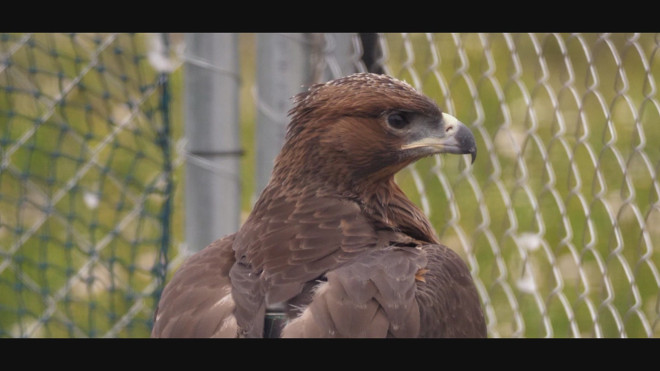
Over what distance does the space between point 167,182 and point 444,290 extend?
178 cm

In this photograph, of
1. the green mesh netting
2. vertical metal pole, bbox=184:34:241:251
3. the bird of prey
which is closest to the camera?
the bird of prey

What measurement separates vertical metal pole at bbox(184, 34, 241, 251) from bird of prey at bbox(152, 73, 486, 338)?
2.11ft

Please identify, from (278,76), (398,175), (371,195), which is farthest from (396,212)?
(398,175)

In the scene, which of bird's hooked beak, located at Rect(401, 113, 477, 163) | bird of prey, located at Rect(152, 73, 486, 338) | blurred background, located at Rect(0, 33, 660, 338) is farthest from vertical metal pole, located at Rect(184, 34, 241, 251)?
bird's hooked beak, located at Rect(401, 113, 477, 163)

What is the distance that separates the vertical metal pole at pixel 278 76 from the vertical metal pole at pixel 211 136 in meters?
0.10

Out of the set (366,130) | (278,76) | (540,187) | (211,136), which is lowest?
(540,187)

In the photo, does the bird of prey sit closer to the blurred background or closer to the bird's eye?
the bird's eye

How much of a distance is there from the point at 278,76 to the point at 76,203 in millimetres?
2515

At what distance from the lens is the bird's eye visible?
3.19 metres

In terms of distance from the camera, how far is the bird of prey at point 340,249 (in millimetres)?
2676

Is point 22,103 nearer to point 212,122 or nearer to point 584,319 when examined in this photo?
point 212,122

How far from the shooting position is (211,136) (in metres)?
3.87

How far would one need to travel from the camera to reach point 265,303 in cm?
275

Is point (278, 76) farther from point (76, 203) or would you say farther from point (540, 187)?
point (76, 203)
